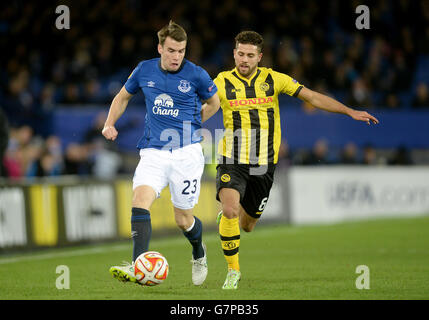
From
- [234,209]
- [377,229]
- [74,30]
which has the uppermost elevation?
[74,30]

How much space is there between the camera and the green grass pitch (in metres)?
7.54

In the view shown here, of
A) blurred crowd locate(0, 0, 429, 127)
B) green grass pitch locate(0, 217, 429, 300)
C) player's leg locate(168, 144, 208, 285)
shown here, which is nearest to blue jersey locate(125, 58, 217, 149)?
player's leg locate(168, 144, 208, 285)

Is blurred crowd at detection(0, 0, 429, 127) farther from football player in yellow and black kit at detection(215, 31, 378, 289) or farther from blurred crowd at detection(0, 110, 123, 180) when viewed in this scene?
football player in yellow and black kit at detection(215, 31, 378, 289)

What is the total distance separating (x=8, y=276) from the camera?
30.3ft

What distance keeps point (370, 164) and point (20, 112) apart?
852 centimetres

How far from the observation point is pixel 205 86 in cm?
802

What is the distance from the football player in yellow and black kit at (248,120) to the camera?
837 centimetres

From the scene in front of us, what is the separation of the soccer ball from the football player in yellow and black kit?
1.23 meters

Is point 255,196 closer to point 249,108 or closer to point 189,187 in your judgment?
point 249,108

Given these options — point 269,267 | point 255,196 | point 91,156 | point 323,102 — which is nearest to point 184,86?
point 323,102

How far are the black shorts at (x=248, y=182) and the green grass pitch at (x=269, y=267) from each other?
81cm

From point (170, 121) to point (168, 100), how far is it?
202 millimetres
